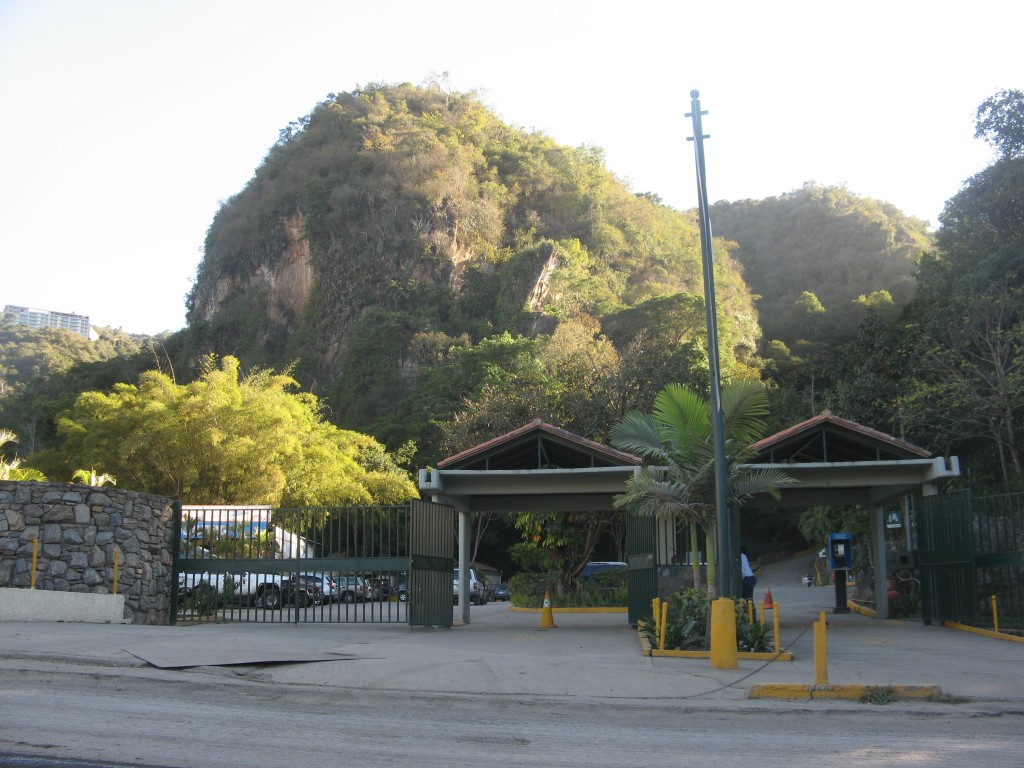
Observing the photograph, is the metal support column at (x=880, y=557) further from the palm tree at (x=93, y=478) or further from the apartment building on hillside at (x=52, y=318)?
the apartment building on hillside at (x=52, y=318)

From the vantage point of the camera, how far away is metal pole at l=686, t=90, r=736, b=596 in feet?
40.6

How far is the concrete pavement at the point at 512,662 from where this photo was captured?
1019 cm

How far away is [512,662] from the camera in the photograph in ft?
41.0

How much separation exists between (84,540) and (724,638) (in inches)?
445

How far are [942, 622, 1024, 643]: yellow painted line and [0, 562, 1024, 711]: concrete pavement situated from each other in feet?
0.76

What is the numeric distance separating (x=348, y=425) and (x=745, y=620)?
166 feet

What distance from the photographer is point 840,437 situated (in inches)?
780

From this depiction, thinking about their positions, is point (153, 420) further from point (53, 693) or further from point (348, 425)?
point (348, 425)

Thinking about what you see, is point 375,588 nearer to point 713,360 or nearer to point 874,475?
point 874,475

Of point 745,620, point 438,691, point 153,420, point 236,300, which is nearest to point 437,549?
point 745,620

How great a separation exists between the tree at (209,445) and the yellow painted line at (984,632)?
1889cm

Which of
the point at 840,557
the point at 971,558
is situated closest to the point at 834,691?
the point at 971,558

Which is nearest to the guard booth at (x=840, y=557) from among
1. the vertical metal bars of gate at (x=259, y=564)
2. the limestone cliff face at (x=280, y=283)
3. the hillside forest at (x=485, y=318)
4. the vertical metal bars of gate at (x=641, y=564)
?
the hillside forest at (x=485, y=318)

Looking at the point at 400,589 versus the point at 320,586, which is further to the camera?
the point at 400,589
